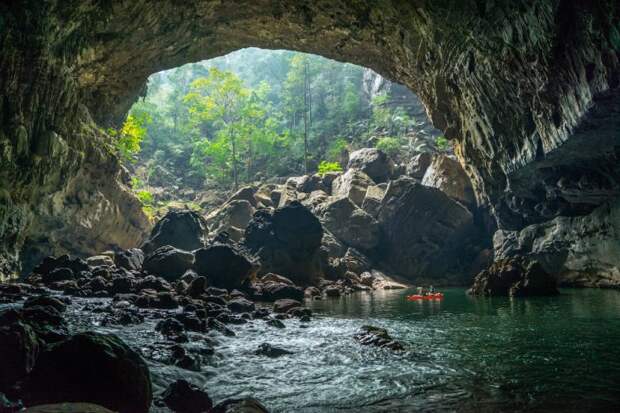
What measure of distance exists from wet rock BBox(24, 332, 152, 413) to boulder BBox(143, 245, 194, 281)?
45.0 ft

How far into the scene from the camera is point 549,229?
73.7 ft

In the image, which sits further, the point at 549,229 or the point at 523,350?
the point at 549,229

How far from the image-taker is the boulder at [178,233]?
899 inches

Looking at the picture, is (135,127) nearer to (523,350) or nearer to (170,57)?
(170,57)

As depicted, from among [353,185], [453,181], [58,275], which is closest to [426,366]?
[58,275]

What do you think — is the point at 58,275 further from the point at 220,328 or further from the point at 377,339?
the point at 377,339

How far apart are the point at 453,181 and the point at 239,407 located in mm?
28771

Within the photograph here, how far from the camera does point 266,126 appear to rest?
49.9 meters

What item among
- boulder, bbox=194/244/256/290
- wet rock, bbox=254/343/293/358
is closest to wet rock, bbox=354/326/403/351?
wet rock, bbox=254/343/293/358

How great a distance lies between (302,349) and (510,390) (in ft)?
12.5

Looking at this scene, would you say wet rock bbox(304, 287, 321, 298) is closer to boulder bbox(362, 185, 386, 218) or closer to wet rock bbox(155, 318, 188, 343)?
wet rock bbox(155, 318, 188, 343)

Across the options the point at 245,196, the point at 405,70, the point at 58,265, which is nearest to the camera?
Answer: the point at 58,265

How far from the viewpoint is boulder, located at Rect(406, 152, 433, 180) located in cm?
3475

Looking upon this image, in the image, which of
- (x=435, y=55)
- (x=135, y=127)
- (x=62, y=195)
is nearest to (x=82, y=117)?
(x=62, y=195)
